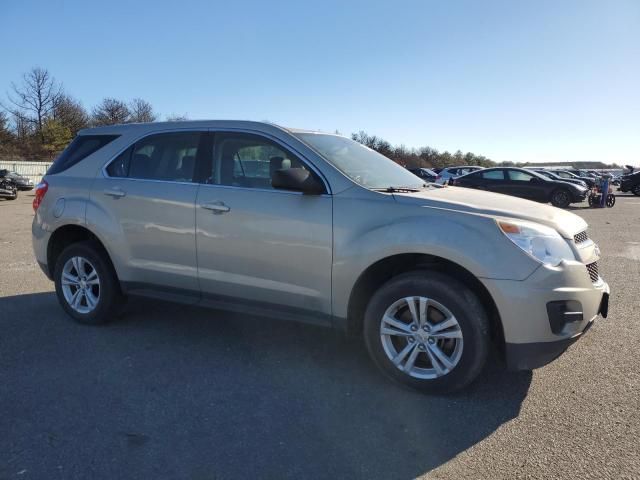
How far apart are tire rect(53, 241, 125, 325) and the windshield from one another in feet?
7.27

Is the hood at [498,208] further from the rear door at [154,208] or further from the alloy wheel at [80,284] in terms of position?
the alloy wheel at [80,284]

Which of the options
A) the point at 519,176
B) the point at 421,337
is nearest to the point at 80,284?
the point at 421,337

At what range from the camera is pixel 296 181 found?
357 centimetres

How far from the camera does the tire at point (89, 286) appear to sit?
4629 mm

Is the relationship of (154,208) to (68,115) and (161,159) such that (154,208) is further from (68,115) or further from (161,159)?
(68,115)

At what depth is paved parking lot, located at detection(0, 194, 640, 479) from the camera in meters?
2.62

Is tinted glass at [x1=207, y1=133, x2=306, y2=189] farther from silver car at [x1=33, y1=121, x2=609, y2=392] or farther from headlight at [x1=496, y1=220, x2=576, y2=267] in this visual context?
headlight at [x1=496, y1=220, x2=576, y2=267]

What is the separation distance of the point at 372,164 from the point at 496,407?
2.15 metres

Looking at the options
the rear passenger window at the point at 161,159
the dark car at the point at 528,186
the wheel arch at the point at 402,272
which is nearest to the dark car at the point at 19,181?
the dark car at the point at 528,186

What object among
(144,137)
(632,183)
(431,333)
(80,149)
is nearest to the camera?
(431,333)

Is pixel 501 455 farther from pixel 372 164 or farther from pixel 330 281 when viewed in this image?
pixel 372 164

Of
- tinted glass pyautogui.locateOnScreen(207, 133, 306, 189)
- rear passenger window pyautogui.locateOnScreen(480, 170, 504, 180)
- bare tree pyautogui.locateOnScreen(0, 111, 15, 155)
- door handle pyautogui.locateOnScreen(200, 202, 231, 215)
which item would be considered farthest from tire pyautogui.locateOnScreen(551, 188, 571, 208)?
bare tree pyautogui.locateOnScreen(0, 111, 15, 155)

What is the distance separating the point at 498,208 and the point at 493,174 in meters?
17.5

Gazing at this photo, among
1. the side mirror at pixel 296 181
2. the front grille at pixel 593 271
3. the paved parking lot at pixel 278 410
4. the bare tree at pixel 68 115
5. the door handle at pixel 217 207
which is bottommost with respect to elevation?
the paved parking lot at pixel 278 410
